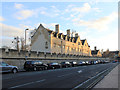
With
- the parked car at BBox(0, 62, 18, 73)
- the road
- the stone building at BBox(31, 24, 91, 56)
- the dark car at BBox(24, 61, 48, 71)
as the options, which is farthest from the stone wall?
the stone building at BBox(31, 24, 91, 56)

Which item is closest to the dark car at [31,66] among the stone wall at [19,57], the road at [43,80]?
the stone wall at [19,57]

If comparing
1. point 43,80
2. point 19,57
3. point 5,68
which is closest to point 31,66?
point 19,57

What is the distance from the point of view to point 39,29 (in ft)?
198

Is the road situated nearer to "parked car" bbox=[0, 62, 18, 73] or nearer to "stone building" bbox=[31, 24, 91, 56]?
"parked car" bbox=[0, 62, 18, 73]

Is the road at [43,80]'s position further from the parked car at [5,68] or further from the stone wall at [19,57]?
the stone wall at [19,57]

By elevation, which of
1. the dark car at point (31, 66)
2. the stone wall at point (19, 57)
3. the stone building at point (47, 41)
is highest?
the stone building at point (47, 41)

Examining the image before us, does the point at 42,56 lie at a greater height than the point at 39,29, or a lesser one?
lesser

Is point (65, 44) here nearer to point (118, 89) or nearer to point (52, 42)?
point (52, 42)

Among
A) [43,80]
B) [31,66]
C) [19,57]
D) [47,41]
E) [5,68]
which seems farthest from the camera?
[47,41]

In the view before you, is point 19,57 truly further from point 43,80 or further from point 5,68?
point 43,80

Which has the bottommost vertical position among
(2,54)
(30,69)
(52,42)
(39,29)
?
(30,69)

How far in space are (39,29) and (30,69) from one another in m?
35.3

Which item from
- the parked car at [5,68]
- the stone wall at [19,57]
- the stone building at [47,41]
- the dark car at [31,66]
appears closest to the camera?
the parked car at [5,68]

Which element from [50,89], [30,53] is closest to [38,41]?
[30,53]
